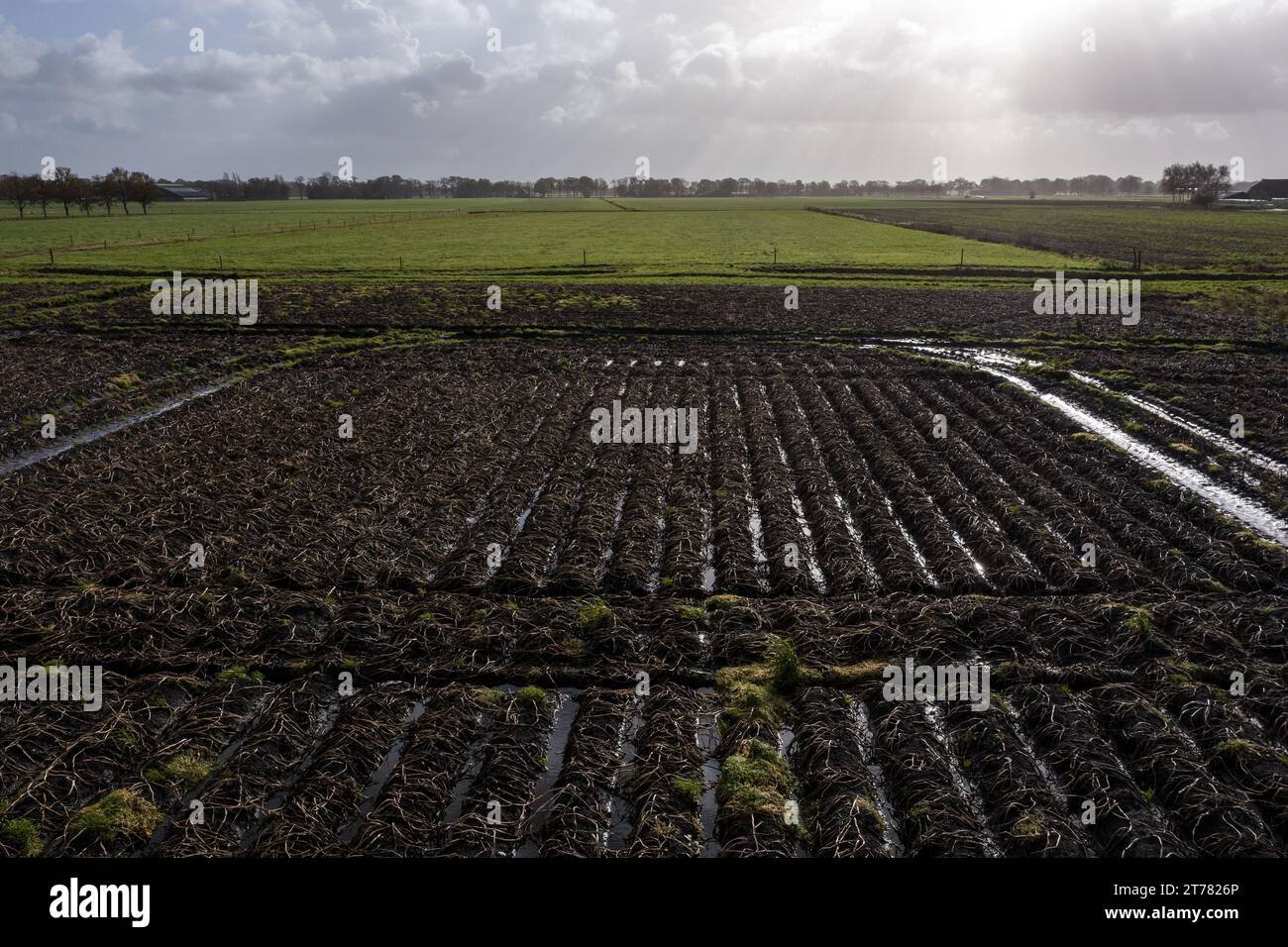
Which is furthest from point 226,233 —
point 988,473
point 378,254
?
point 988,473

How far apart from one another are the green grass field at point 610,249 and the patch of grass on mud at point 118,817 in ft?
144

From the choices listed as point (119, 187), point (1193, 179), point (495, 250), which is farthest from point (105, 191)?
point (1193, 179)

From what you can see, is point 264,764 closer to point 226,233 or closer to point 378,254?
point 378,254

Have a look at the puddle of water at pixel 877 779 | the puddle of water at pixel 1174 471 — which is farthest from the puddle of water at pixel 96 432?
the puddle of water at pixel 1174 471

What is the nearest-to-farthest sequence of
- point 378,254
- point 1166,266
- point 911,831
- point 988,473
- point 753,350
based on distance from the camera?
point 911,831, point 988,473, point 753,350, point 1166,266, point 378,254

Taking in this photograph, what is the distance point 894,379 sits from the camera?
26.8m

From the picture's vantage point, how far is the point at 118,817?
8.26 meters

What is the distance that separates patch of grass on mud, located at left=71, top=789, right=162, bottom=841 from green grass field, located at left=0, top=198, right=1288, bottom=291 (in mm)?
43898

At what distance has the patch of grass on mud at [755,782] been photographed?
340 inches

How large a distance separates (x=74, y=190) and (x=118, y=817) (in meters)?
123

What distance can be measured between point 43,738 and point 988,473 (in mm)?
16711

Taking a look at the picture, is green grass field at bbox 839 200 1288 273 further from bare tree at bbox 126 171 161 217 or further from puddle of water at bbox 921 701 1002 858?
bare tree at bbox 126 171 161 217

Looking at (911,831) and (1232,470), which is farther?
(1232,470)

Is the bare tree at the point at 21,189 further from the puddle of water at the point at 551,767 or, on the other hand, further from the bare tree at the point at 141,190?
the puddle of water at the point at 551,767
